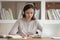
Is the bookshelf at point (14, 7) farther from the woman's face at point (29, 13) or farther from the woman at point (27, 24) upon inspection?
the woman's face at point (29, 13)

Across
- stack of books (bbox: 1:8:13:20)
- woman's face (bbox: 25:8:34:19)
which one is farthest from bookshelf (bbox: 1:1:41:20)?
woman's face (bbox: 25:8:34:19)

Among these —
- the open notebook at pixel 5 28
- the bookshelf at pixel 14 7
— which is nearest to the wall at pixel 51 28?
the bookshelf at pixel 14 7

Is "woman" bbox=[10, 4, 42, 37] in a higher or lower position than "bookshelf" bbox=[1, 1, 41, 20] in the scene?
lower

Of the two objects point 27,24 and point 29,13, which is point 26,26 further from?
point 29,13

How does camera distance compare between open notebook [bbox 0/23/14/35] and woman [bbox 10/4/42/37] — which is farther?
open notebook [bbox 0/23/14/35]

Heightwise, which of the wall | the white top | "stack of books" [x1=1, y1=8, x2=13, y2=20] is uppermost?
"stack of books" [x1=1, y1=8, x2=13, y2=20]

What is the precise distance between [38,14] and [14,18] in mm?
481

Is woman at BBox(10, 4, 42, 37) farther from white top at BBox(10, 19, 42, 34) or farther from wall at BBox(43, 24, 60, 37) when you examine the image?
wall at BBox(43, 24, 60, 37)

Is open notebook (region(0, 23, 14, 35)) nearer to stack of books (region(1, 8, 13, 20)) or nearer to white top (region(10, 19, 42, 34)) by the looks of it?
stack of books (region(1, 8, 13, 20))

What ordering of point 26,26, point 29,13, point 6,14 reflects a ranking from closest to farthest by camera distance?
point 29,13 < point 26,26 < point 6,14

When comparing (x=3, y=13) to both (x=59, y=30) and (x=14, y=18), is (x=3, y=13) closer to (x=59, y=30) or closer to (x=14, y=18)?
(x=14, y=18)

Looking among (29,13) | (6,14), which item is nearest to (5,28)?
(6,14)

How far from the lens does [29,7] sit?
7.98 ft

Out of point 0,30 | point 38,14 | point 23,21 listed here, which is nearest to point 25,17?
point 23,21
